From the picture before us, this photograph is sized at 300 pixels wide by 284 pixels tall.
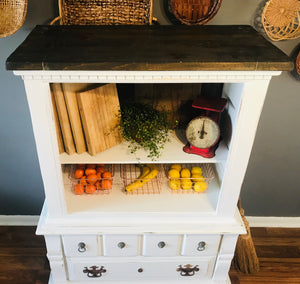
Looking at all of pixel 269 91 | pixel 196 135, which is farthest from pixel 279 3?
pixel 196 135

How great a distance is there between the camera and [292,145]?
6.99 feet

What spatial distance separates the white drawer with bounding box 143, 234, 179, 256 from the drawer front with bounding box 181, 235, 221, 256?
5 cm

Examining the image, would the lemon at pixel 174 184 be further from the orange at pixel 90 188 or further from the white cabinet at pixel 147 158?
the orange at pixel 90 188

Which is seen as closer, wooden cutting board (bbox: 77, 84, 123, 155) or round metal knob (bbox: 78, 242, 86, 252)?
wooden cutting board (bbox: 77, 84, 123, 155)

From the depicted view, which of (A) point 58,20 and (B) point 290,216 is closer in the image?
(A) point 58,20

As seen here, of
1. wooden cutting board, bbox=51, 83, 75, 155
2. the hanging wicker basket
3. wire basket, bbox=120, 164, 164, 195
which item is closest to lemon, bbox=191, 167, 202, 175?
wire basket, bbox=120, 164, 164, 195

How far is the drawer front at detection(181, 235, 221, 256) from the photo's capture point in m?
1.76

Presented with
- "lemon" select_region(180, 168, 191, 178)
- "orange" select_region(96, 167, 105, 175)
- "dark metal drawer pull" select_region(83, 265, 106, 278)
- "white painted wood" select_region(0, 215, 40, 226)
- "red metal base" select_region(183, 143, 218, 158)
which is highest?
"red metal base" select_region(183, 143, 218, 158)

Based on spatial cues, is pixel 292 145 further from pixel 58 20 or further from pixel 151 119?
pixel 58 20

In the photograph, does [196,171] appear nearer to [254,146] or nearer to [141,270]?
[254,146]

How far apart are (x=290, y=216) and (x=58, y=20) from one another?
2110mm

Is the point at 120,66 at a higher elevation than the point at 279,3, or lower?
lower

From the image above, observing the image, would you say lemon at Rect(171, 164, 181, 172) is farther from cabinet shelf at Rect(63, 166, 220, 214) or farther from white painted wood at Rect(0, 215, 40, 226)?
white painted wood at Rect(0, 215, 40, 226)

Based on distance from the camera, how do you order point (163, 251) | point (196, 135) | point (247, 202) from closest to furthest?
1. point (196, 135)
2. point (163, 251)
3. point (247, 202)
